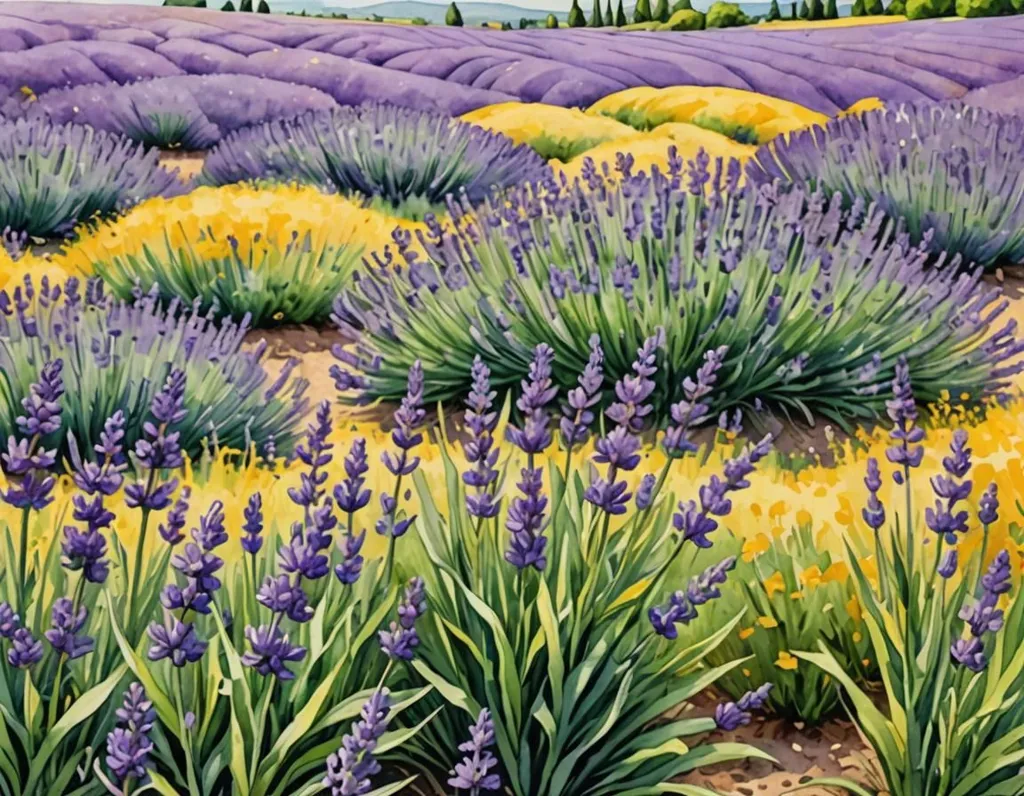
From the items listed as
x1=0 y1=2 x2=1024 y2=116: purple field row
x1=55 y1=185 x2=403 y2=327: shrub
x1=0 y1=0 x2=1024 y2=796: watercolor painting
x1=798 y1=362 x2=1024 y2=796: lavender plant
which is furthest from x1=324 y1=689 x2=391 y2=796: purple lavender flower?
x1=0 y1=2 x2=1024 y2=116: purple field row

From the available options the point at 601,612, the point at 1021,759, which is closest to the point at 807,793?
the point at 1021,759

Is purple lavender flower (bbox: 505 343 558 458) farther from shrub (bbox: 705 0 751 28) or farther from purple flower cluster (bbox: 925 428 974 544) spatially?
shrub (bbox: 705 0 751 28)

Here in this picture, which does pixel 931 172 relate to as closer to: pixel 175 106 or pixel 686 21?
pixel 175 106

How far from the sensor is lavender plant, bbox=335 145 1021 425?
3.39m

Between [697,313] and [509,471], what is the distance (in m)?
1.18

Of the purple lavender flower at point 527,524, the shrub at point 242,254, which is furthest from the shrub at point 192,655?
the shrub at point 242,254

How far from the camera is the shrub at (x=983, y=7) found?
1195 centimetres

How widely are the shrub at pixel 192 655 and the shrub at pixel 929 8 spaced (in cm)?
1401

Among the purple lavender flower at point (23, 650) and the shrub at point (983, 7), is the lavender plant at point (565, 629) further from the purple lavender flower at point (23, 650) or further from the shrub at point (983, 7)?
the shrub at point (983, 7)

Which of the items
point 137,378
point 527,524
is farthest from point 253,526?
point 137,378

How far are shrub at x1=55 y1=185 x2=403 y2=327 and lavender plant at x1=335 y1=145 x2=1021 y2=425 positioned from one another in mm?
865

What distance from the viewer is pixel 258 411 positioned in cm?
336

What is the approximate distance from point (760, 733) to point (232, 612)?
968mm

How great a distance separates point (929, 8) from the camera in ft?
46.0
